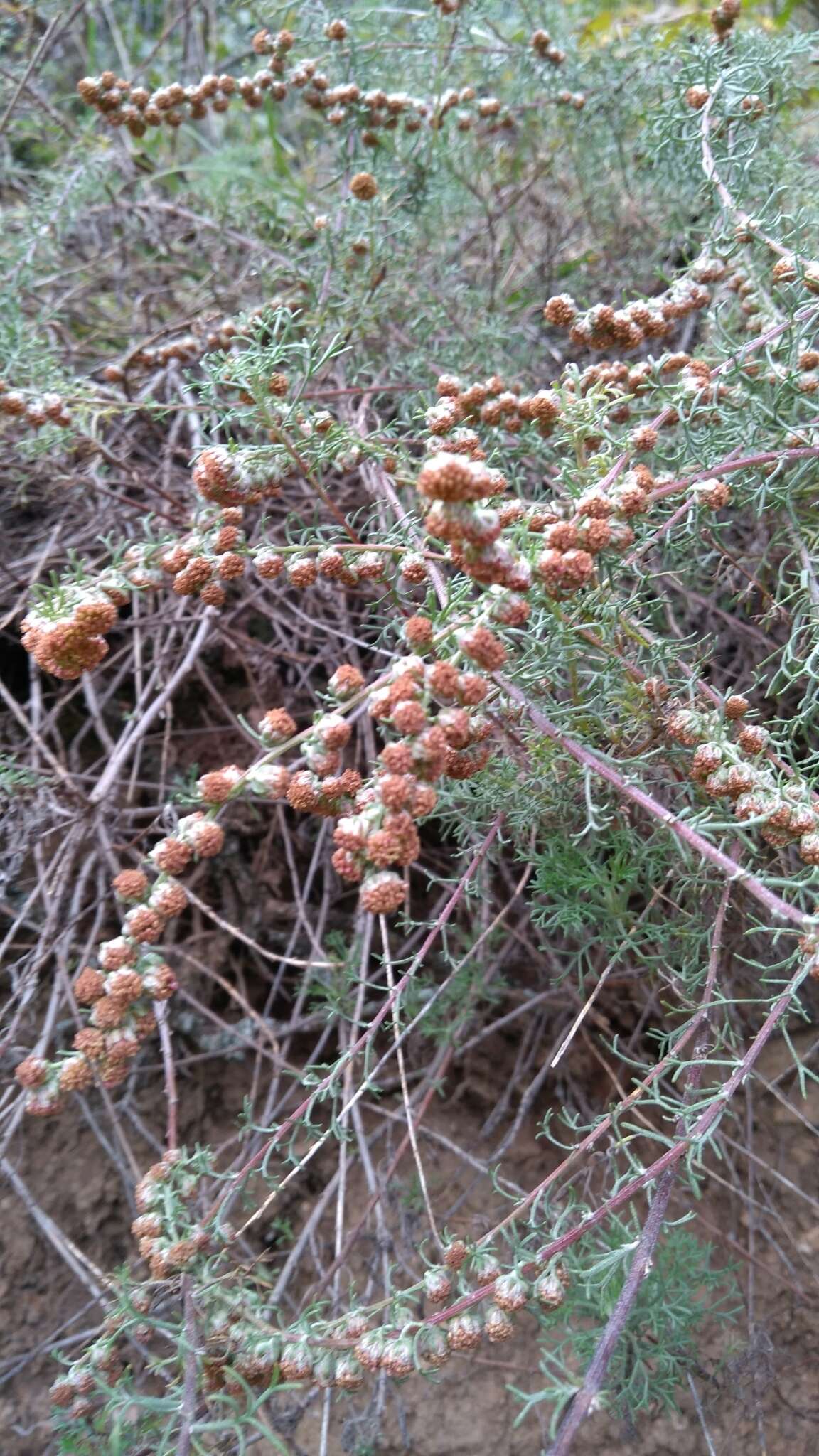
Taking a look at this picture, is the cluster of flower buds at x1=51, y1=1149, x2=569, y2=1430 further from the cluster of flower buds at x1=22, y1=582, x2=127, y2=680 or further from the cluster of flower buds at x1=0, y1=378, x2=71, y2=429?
the cluster of flower buds at x1=0, y1=378, x2=71, y2=429

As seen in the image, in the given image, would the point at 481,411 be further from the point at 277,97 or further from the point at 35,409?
the point at 277,97

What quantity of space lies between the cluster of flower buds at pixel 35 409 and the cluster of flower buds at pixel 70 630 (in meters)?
0.56

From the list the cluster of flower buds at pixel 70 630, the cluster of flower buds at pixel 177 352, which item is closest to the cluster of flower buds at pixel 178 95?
the cluster of flower buds at pixel 177 352

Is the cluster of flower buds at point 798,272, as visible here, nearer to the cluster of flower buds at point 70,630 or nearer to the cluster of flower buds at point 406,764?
the cluster of flower buds at point 406,764

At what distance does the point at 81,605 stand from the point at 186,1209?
30.8 inches

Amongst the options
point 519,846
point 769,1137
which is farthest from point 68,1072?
point 769,1137

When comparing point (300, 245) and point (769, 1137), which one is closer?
point (769, 1137)

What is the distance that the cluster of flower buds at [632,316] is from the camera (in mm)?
1355

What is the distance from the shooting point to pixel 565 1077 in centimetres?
178

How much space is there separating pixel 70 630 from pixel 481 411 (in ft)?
2.39

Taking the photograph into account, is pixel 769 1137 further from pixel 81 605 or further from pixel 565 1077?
pixel 81 605

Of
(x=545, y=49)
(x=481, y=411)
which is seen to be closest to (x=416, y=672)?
(x=481, y=411)

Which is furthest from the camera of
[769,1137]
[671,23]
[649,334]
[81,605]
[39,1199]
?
[671,23]

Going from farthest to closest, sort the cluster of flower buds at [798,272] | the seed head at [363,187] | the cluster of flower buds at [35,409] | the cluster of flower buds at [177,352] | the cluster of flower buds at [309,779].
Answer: the cluster of flower buds at [177,352], the seed head at [363,187], the cluster of flower buds at [35,409], the cluster of flower buds at [798,272], the cluster of flower buds at [309,779]
